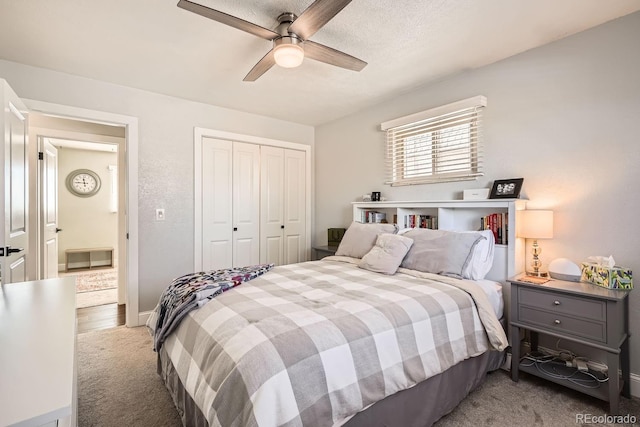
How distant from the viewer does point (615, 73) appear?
2.05m

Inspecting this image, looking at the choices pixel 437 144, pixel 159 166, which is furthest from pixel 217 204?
pixel 437 144

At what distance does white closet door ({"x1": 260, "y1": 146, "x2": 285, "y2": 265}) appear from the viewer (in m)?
4.14

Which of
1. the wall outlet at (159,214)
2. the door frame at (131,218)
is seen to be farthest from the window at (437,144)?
the door frame at (131,218)

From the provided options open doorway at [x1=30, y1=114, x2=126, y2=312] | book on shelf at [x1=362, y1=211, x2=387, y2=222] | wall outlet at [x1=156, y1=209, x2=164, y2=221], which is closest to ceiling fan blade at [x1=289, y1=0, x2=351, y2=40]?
book on shelf at [x1=362, y1=211, x2=387, y2=222]

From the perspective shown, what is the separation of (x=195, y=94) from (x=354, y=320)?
9.96 ft

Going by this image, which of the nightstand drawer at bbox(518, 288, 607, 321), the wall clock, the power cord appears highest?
the wall clock

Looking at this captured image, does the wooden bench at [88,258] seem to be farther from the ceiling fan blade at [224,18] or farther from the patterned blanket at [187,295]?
the ceiling fan blade at [224,18]

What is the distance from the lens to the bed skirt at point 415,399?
140 cm

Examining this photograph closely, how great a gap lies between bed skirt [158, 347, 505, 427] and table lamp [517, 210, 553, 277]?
0.81 meters

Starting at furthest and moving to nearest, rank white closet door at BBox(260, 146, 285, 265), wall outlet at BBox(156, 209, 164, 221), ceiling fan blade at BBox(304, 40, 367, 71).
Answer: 1. white closet door at BBox(260, 146, 285, 265)
2. wall outlet at BBox(156, 209, 164, 221)
3. ceiling fan blade at BBox(304, 40, 367, 71)

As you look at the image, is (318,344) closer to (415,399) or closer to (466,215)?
(415,399)

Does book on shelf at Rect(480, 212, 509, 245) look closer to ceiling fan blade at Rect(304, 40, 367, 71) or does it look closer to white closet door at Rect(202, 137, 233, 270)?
ceiling fan blade at Rect(304, 40, 367, 71)

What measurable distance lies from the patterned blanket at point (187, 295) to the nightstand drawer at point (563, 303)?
191 cm

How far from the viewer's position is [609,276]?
1.94 m
